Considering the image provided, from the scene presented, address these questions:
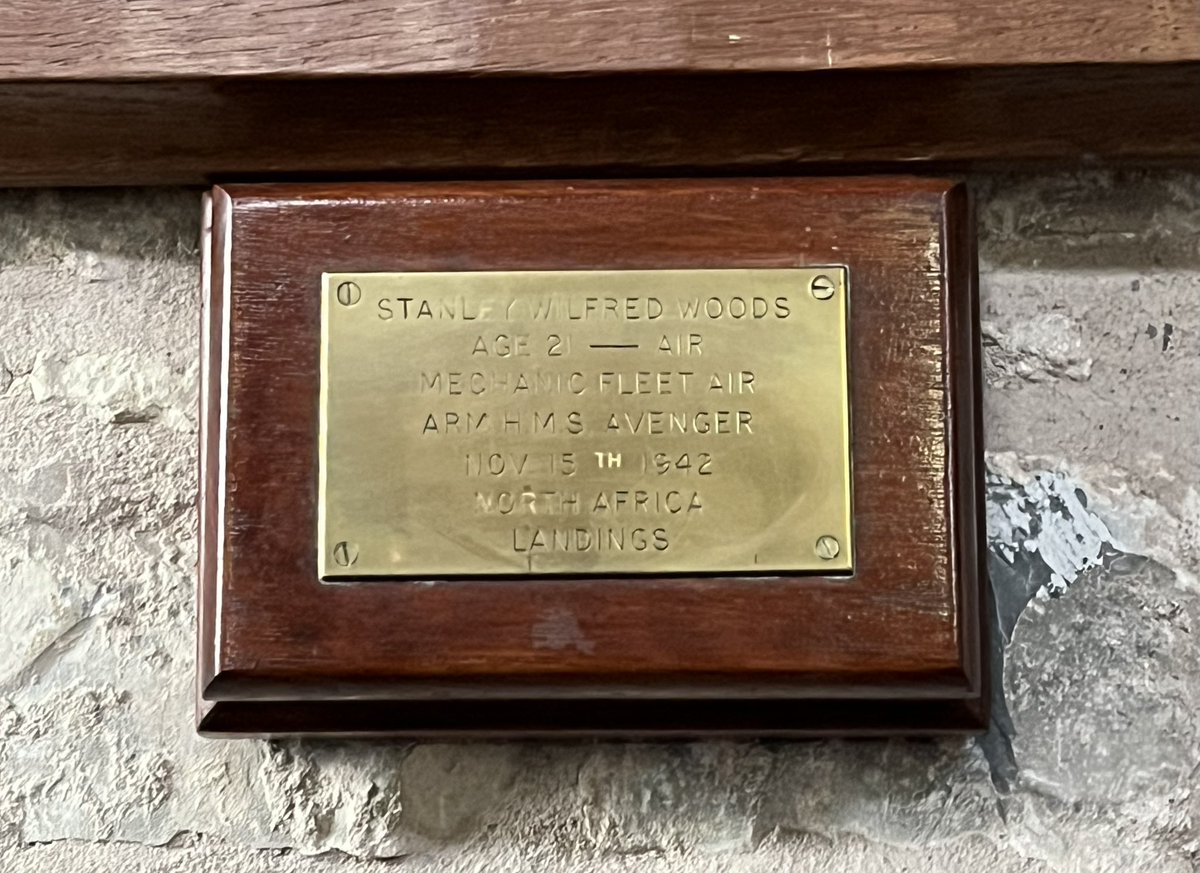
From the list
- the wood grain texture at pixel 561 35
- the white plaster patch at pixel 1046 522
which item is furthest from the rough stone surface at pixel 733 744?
the wood grain texture at pixel 561 35

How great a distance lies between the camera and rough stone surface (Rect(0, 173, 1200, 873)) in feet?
2.42

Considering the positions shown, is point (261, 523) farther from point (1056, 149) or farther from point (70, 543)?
point (1056, 149)

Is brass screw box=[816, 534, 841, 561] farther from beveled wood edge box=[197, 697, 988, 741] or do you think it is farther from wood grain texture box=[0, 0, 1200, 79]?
wood grain texture box=[0, 0, 1200, 79]

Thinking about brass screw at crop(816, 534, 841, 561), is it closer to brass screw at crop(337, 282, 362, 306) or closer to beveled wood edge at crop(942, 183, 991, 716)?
beveled wood edge at crop(942, 183, 991, 716)

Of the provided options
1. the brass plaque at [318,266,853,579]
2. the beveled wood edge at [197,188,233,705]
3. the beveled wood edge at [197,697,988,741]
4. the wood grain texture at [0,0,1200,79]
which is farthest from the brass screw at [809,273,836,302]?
the beveled wood edge at [197,188,233,705]

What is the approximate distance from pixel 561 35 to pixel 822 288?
0.20m

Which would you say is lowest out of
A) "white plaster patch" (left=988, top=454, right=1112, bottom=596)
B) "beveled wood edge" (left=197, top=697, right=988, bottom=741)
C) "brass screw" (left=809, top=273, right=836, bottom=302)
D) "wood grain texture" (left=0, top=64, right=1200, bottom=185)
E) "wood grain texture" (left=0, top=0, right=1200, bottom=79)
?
"beveled wood edge" (left=197, top=697, right=988, bottom=741)

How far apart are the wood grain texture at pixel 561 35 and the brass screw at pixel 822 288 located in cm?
12

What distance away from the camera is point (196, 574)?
30.0 inches

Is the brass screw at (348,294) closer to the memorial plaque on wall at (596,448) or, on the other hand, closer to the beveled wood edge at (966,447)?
the memorial plaque on wall at (596,448)

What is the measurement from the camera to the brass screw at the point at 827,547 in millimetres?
665

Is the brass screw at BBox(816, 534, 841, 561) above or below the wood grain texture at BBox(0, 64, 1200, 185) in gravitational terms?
below

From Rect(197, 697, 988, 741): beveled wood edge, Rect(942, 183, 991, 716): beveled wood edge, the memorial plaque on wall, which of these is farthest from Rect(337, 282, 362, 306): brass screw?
Rect(942, 183, 991, 716): beveled wood edge

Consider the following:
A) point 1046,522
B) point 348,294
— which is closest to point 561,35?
point 348,294
